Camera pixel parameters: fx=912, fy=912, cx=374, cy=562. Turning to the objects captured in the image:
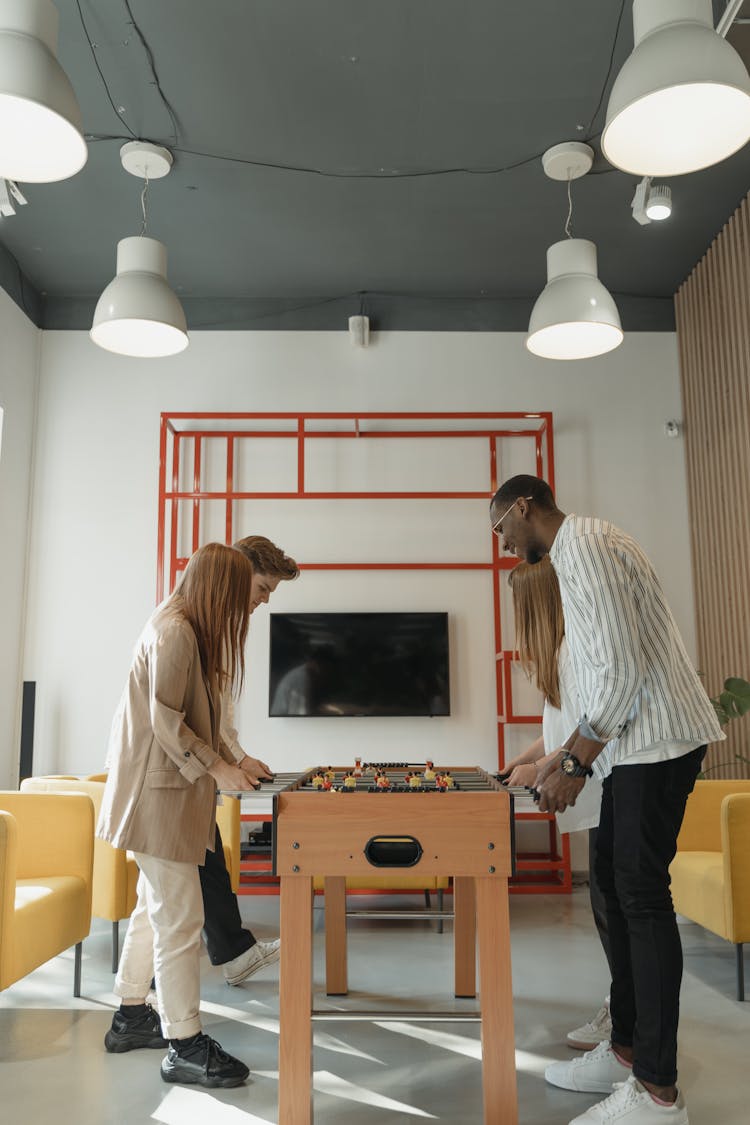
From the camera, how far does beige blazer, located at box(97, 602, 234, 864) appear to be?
8.11ft

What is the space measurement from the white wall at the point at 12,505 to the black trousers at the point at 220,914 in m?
2.61

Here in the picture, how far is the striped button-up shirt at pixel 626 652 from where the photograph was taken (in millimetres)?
2158

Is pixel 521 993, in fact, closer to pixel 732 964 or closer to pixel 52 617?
pixel 732 964

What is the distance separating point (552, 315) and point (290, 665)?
2.66m

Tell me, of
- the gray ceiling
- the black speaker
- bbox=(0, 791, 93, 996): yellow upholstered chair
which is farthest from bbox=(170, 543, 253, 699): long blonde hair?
the black speaker

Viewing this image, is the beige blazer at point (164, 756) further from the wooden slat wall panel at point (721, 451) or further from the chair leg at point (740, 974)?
the wooden slat wall panel at point (721, 451)

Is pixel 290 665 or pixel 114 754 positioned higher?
pixel 290 665

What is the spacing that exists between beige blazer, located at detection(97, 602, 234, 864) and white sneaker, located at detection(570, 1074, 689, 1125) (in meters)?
1.18

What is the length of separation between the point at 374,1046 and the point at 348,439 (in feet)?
12.7

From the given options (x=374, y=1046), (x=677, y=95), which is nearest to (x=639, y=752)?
(x=374, y=1046)

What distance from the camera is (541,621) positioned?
3035 mm

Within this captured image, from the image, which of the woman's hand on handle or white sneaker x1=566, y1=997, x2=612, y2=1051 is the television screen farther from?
the woman's hand on handle

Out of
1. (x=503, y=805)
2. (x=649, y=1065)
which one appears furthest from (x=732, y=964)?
(x=503, y=805)

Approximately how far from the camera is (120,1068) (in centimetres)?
266
